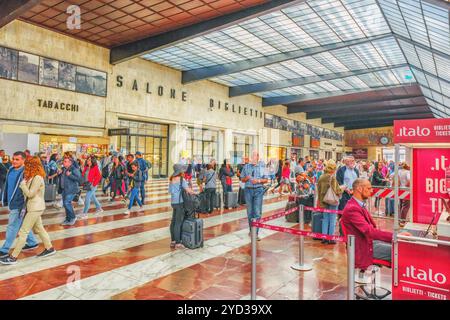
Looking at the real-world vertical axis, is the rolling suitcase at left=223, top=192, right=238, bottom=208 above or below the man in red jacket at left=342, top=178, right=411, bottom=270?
below

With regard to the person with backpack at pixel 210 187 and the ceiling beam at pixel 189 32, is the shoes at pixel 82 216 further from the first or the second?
the ceiling beam at pixel 189 32

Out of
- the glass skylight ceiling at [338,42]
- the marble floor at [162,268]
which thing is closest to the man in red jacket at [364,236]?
the marble floor at [162,268]

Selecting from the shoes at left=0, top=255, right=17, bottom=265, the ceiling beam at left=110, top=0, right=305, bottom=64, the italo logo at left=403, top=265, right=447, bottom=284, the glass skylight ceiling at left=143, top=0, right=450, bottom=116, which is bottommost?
the shoes at left=0, top=255, right=17, bottom=265

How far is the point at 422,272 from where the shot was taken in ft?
10.6

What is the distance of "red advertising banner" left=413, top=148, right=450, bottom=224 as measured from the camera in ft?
13.0

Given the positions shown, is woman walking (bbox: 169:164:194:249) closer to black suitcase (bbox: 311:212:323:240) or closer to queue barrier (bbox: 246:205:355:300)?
queue barrier (bbox: 246:205:355:300)

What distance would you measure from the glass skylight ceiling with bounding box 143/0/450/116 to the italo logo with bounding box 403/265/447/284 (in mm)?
11430

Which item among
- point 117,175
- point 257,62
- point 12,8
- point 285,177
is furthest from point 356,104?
point 12,8

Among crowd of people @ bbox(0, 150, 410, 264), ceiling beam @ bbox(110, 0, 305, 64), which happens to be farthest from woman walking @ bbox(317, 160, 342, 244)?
ceiling beam @ bbox(110, 0, 305, 64)

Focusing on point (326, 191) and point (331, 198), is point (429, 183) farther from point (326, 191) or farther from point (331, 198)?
point (326, 191)

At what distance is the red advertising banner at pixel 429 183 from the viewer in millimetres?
3969

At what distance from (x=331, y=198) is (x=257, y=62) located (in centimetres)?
1676

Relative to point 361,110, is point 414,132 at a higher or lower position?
lower
